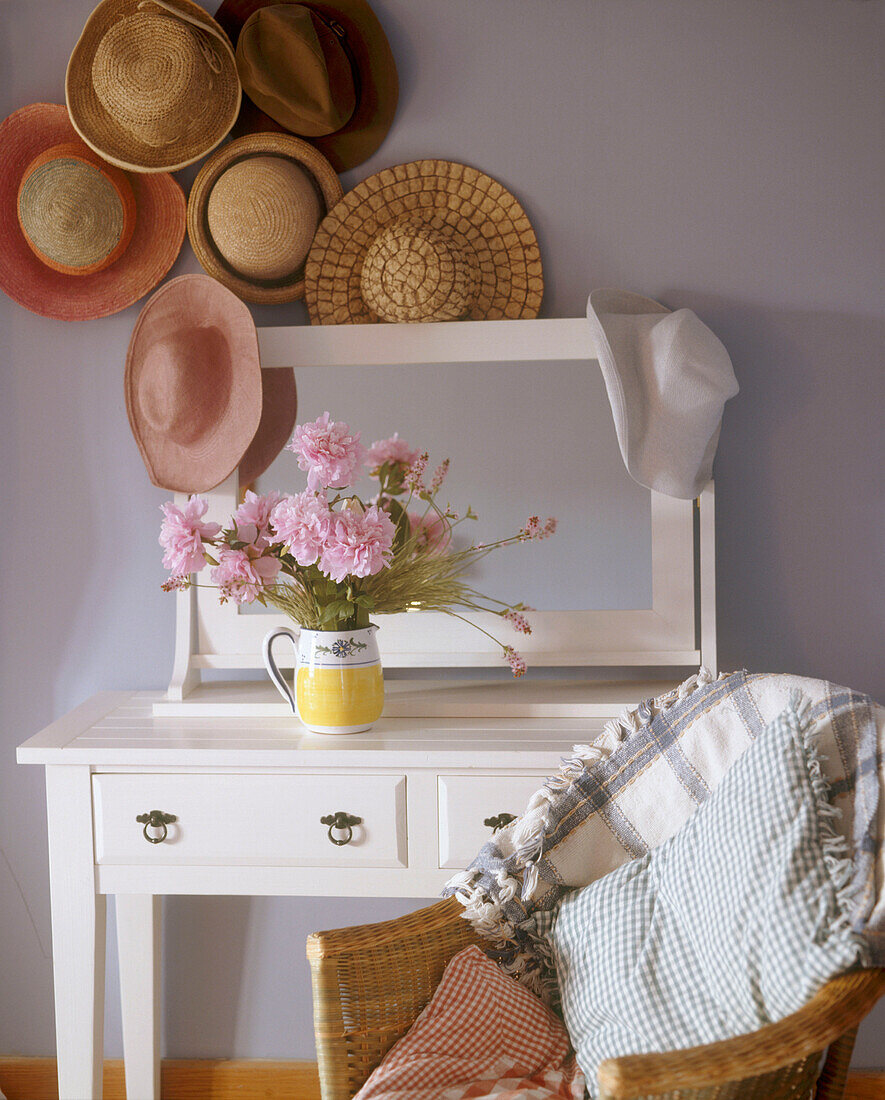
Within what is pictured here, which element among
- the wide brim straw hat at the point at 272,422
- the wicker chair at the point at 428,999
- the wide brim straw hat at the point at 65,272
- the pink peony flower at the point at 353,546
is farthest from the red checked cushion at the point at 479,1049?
the wide brim straw hat at the point at 65,272

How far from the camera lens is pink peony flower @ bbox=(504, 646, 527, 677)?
159cm

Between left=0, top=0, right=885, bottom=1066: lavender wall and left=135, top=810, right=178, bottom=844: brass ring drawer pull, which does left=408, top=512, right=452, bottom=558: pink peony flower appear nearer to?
left=0, top=0, right=885, bottom=1066: lavender wall

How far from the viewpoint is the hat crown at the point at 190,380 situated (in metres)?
1.67

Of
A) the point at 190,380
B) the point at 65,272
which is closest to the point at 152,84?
the point at 65,272

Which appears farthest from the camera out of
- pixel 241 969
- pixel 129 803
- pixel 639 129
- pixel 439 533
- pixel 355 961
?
pixel 241 969

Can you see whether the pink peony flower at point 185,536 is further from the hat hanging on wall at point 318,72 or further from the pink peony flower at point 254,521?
the hat hanging on wall at point 318,72

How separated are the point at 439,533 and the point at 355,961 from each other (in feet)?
2.42

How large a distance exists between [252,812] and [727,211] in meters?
1.36

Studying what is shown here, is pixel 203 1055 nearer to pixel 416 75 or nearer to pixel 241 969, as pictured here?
pixel 241 969

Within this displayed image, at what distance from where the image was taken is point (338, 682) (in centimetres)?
149

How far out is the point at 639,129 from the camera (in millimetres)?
1739

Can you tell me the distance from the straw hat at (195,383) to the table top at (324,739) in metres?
0.43

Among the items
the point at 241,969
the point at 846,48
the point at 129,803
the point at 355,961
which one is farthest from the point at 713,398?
the point at 241,969

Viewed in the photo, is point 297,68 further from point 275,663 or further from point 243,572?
point 275,663
